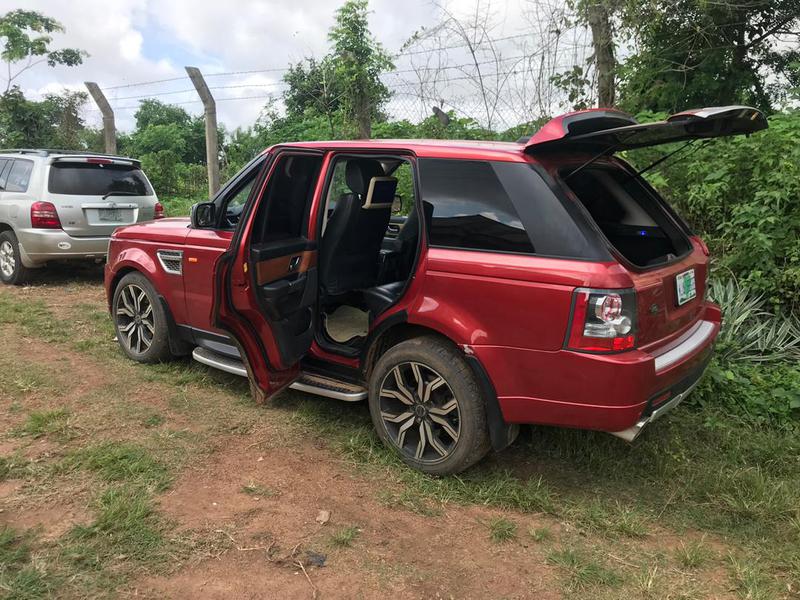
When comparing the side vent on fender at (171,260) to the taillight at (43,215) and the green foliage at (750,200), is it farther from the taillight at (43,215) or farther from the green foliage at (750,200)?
the green foliage at (750,200)

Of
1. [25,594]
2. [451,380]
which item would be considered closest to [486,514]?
[451,380]

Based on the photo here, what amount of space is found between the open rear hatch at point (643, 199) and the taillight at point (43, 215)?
6.31 m

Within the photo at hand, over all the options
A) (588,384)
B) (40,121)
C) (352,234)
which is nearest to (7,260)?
(352,234)

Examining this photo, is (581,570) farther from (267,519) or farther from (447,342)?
(267,519)

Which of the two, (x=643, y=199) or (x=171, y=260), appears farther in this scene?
(x=171, y=260)

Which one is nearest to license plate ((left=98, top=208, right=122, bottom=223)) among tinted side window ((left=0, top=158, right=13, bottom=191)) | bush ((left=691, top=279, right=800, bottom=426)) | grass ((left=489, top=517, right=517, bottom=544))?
tinted side window ((left=0, top=158, right=13, bottom=191))

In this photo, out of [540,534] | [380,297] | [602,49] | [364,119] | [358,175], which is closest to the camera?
[540,534]

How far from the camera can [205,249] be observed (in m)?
4.13

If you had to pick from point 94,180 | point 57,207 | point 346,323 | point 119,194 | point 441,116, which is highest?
point 441,116

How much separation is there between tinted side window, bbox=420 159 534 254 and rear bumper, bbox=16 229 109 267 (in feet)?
18.4

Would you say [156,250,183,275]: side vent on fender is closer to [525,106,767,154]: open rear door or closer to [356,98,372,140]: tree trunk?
[525,106,767,154]: open rear door

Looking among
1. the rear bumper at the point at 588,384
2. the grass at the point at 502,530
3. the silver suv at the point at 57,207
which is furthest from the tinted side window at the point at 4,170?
the grass at the point at 502,530

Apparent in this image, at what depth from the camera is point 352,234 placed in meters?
3.97

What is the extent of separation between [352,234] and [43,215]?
4.97 m
